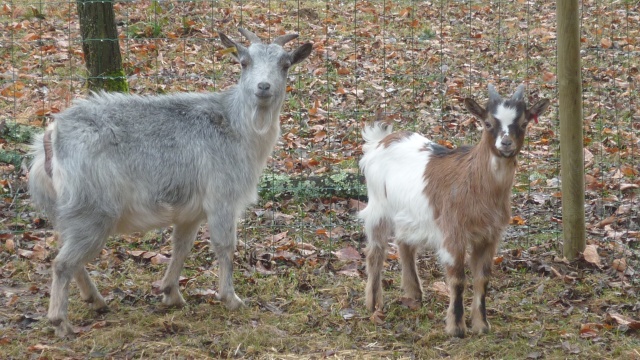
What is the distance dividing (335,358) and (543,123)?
203 inches

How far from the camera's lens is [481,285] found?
5.61 m

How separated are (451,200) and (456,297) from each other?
64 cm

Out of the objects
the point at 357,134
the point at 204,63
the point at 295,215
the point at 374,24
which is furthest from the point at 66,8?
the point at 295,215

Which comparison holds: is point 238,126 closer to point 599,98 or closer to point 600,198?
point 600,198

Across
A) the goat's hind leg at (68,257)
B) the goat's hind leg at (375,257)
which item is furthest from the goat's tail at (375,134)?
the goat's hind leg at (68,257)

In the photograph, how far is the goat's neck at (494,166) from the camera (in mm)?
5355

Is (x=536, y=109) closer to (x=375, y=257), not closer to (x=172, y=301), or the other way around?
(x=375, y=257)

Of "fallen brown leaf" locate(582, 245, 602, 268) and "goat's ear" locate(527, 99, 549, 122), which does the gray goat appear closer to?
"goat's ear" locate(527, 99, 549, 122)

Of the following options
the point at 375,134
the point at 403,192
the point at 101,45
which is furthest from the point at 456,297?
the point at 101,45

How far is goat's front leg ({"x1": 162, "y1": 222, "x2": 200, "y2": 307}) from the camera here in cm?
612

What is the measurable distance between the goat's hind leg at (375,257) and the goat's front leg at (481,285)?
73 centimetres

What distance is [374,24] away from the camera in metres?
12.5

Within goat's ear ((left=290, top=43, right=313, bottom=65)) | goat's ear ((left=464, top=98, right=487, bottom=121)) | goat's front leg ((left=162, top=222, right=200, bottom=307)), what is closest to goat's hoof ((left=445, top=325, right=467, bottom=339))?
goat's ear ((left=464, top=98, right=487, bottom=121))

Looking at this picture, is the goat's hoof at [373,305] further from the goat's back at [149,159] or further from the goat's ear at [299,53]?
the goat's ear at [299,53]
